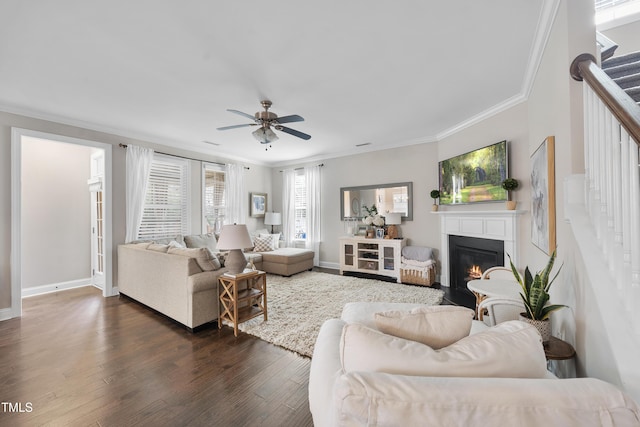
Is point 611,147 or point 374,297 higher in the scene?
point 611,147

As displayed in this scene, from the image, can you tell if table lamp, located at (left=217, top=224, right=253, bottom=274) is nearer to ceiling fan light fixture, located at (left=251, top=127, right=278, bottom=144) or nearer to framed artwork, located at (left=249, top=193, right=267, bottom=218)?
ceiling fan light fixture, located at (left=251, top=127, right=278, bottom=144)

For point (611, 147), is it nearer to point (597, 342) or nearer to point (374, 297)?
point (597, 342)

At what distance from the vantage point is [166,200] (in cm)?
480

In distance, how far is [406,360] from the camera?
831 millimetres

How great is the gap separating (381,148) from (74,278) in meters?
6.08

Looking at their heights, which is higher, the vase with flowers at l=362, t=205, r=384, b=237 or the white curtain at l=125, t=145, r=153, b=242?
the white curtain at l=125, t=145, r=153, b=242

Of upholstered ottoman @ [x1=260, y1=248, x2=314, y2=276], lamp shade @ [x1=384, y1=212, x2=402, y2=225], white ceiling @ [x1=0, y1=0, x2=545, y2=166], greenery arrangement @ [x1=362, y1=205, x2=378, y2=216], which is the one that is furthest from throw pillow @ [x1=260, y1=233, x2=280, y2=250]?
white ceiling @ [x1=0, y1=0, x2=545, y2=166]

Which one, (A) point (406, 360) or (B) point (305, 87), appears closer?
(A) point (406, 360)

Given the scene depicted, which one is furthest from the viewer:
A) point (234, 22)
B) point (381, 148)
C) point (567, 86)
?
point (381, 148)

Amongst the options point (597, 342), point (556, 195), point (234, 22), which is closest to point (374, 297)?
point (556, 195)

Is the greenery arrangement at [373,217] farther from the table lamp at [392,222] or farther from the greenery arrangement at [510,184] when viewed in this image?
the greenery arrangement at [510,184]

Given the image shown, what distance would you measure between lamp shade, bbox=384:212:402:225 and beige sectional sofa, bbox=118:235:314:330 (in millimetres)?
3000

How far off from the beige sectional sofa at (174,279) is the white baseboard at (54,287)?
1290 mm

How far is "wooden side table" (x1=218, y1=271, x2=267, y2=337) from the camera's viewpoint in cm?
275
